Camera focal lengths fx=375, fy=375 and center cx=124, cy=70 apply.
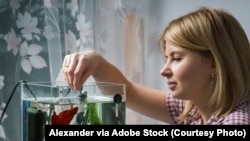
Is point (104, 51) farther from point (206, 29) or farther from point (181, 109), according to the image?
point (206, 29)

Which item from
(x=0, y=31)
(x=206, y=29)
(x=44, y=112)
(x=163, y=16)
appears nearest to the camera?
(x=44, y=112)

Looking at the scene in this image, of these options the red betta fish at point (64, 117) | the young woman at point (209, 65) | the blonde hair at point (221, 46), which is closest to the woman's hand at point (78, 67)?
the young woman at point (209, 65)

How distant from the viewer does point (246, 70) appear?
0.93 metres

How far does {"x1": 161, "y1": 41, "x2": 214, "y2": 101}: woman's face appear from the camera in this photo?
90 cm

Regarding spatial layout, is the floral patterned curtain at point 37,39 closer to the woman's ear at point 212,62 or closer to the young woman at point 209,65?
the young woman at point 209,65

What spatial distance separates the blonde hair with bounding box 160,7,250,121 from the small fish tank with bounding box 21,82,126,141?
220 mm

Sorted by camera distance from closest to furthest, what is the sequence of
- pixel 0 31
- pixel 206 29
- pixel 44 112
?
1. pixel 44 112
2. pixel 206 29
3. pixel 0 31

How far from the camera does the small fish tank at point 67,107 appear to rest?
0.74m

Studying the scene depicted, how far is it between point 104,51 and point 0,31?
0.37 meters

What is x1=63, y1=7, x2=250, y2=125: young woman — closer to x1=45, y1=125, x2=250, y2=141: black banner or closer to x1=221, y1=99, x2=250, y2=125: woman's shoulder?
x1=221, y1=99, x2=250, y2=125: woman's shoulder

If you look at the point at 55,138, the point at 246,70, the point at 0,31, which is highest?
the point at 0,31

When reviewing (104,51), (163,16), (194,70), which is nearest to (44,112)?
(194,70)

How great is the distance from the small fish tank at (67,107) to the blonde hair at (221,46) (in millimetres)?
220

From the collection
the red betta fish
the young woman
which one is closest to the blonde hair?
the young woman
